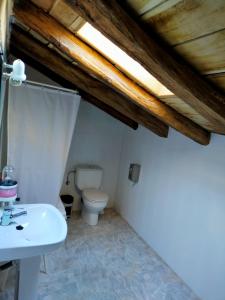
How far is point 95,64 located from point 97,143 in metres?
2.08

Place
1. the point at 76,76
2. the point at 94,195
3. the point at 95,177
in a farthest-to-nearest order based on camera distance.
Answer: the point at 95,177 < the point at 94,195 < the point at 76,76

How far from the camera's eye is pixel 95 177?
3.52m

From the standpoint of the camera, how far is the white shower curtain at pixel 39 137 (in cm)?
233

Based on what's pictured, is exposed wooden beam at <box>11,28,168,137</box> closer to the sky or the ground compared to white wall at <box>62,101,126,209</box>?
closer to the sky

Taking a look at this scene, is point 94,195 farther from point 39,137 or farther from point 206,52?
point 206,52

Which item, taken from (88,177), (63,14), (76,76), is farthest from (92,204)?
(63,14)

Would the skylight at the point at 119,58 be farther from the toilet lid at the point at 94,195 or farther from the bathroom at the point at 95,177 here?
the toilet lid at the point at 94,195

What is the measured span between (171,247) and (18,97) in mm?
2428

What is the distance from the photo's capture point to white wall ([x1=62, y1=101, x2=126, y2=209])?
3.48m

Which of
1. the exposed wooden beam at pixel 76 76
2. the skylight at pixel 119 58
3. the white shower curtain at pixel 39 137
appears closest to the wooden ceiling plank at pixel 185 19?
the skylight at pixel 119 58

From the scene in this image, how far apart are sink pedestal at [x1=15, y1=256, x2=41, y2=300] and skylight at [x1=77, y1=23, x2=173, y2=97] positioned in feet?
5.18

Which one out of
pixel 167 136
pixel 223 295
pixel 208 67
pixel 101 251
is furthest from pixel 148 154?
pixel 208 67

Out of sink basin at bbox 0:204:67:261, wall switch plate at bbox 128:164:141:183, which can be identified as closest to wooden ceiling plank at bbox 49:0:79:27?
sink basin at bbox 0:204:67:261

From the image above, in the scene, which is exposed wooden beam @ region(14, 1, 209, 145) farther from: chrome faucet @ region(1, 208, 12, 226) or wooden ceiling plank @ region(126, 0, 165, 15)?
chrome faucet @ region(1, 208, 12, 226)
